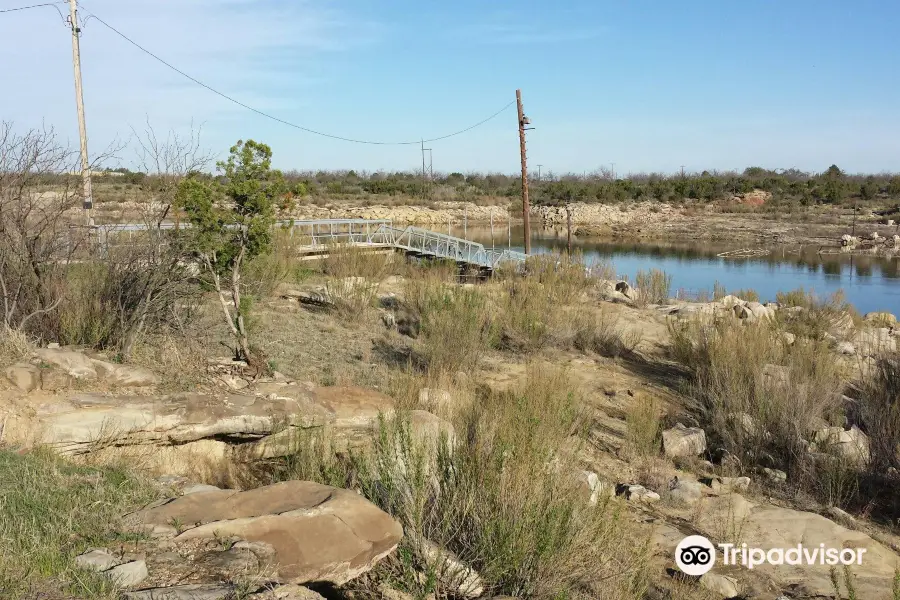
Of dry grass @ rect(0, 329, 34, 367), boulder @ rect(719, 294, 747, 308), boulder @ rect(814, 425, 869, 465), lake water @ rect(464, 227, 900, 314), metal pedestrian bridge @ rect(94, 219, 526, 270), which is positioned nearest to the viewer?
dry grass @ rect(0, 329, 34, 367)

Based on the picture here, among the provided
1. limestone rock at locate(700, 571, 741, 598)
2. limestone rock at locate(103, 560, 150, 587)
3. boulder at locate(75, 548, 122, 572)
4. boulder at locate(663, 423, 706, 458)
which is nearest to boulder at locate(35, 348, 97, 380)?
boulder at locate(75, 548, 122, 572)

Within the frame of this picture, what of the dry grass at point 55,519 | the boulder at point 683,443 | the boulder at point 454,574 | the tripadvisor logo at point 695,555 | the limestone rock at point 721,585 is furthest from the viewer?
the boulder at point 683,443

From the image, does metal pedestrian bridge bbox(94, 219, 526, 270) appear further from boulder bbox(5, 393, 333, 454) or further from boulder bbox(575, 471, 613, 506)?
boulder bbox(575, 471, 613, 506)

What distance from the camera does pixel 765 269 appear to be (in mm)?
32000

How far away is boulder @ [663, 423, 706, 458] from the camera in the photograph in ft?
27.1

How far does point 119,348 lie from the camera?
7.62 metres

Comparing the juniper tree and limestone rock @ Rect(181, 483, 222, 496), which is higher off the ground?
the juniper tree

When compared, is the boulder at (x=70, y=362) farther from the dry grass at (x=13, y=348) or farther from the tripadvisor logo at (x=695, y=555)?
the tripadvisor logo at (x=695, y=555)

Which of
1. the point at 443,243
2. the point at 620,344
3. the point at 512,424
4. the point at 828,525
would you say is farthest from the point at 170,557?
the point at 443,243

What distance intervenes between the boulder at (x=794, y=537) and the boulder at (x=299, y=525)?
3.21 m

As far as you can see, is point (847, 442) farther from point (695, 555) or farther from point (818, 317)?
point (818, 317)

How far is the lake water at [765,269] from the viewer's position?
25672 mm

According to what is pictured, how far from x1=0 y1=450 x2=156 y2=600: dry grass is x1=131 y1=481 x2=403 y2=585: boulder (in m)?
0.25

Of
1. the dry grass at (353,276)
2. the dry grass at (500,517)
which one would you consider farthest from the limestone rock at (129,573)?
the dry grass at (353,276)
